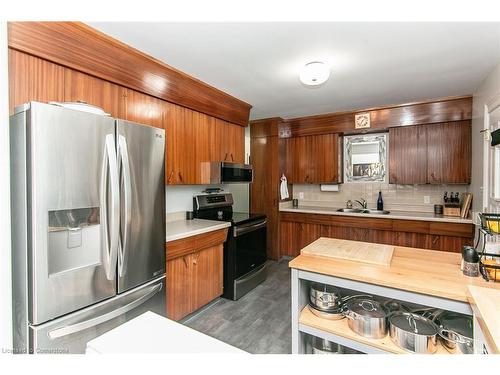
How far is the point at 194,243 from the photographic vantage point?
2225 mm

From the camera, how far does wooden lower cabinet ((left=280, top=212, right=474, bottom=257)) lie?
113 inches

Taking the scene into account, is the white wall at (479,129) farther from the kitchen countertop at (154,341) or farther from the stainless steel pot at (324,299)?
the kitchen countertop at (154,341)

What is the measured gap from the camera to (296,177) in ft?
13.7

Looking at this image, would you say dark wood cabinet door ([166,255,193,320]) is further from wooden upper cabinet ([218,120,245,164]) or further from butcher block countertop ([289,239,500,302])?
wooden upper cabinet ([218,120,245,164])

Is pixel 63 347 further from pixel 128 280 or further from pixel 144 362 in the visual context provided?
pixel 144 362

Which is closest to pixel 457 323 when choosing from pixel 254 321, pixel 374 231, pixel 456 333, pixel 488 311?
pixel 456 333

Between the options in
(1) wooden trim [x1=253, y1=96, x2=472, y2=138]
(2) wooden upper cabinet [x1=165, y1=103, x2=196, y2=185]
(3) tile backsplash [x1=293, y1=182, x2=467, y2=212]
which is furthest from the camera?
(3) tile backsplash [x1=293, y1=182, x2=467, y2=212]

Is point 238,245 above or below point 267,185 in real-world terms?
below

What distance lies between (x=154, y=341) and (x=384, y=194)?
152 inches

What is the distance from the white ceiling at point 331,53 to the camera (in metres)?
1.57

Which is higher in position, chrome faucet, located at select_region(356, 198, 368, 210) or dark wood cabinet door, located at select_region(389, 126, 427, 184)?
dark wood cabinet door, located at select_region(389, 126, 427, 184)

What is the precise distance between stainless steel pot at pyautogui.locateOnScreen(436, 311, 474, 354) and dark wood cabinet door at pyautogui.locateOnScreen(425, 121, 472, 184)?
7.57 feet

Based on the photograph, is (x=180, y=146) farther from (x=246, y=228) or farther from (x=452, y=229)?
(x=452, y=229)

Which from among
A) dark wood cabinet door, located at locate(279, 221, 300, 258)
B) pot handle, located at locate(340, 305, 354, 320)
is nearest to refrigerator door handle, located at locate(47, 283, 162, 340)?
pot handle, located at locate(340, 305, 354, 320)
